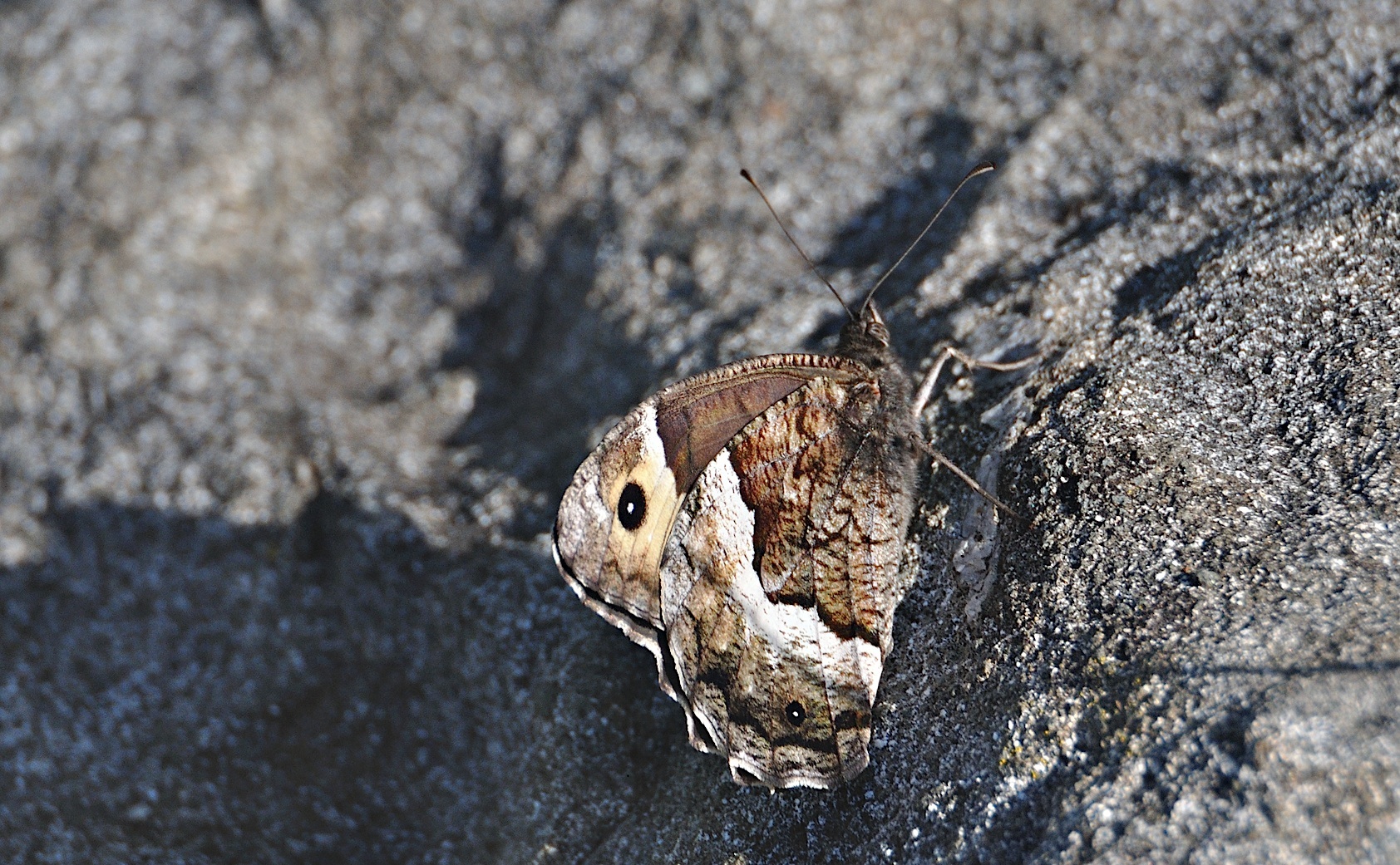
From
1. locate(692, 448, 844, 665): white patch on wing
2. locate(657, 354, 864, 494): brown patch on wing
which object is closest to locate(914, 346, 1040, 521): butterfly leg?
locate(657, 354, 864, 494): brown patch on wing

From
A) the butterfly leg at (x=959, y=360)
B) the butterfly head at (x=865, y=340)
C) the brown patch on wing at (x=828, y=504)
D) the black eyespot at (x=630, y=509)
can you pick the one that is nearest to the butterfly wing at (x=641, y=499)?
the black eyespot at (x=630, y=509)

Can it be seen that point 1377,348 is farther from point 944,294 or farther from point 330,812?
point 330,812

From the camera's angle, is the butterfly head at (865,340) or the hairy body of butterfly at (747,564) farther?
the butterfly head at (865,340)

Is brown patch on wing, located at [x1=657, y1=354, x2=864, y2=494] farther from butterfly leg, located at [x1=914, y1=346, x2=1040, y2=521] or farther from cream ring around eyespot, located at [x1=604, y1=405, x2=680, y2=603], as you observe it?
butterfly leg, located at [x1=914, y1=346, x2=1040, y2=521]

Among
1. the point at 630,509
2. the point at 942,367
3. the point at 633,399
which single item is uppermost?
the point at 942,367

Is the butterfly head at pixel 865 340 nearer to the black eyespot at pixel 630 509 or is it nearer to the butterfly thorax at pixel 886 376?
the butterfly thorax at pixel 886 376

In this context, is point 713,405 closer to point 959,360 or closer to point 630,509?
point 630,509

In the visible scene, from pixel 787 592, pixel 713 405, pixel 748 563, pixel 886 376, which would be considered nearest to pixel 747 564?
pixel 748 563
